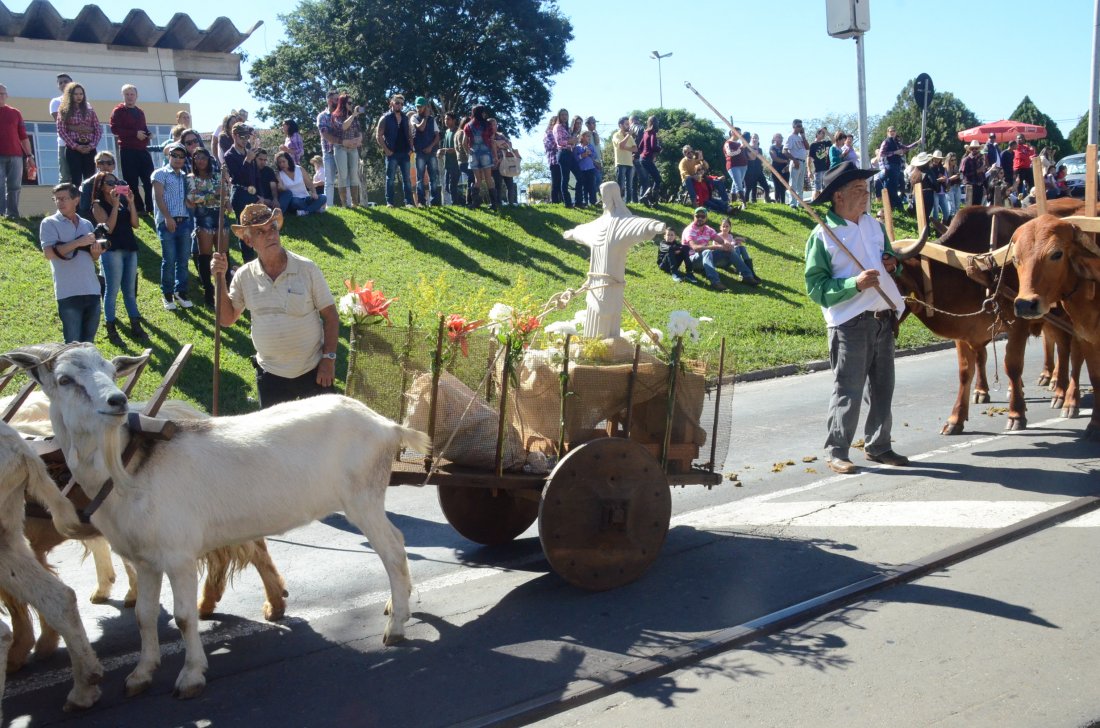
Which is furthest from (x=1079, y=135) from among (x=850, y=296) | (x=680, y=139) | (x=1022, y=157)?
(x=850, y=296)

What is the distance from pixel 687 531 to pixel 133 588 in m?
3.50

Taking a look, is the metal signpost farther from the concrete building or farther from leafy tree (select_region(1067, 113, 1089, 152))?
leafy tree (select_region(1067, 113, 1089, 152))

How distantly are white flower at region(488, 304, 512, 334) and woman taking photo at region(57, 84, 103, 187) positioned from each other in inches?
404

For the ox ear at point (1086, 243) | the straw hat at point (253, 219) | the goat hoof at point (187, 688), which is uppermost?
the straw hat at point (253, 219)

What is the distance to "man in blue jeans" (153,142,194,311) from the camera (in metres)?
13.4

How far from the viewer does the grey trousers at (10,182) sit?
48.3 ft

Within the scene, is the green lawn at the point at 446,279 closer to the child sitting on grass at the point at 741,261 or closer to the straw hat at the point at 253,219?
the child sitting on grass at the point at 741,261

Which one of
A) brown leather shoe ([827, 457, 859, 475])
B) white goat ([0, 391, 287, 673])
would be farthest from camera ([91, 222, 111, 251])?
brown leather shoe ([827, 457, 859, 475])

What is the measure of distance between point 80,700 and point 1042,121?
6238 centimetres

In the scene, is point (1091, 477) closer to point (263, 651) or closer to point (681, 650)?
point (681, 650)

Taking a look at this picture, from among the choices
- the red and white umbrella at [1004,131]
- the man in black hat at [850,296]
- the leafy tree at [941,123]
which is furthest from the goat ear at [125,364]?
the leafy tree at [941,123]

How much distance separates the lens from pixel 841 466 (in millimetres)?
8688

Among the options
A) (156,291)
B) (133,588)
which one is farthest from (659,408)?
(156,291)

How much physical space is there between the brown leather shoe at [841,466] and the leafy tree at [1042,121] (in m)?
53.3
